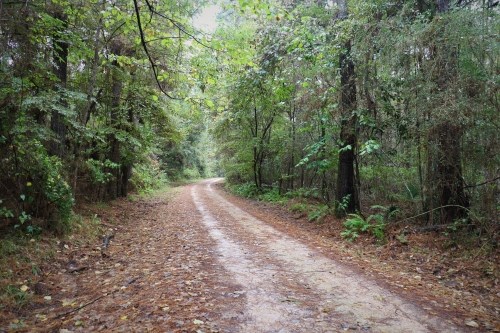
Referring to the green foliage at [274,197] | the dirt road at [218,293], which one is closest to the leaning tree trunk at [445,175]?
the dirt road at [218,293]

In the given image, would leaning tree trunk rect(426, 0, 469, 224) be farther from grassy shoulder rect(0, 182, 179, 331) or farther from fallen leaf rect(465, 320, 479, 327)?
grassy shoulder rect(0, 182, 179, 331)

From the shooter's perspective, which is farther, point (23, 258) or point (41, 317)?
point (23, 258)

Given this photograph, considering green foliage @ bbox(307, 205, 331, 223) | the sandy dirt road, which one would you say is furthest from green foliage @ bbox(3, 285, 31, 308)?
green foliage @ bbox(307, 205, 331, 223)

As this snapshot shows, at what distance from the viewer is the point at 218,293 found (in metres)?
4.93

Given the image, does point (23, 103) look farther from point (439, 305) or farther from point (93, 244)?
point (439, 305)

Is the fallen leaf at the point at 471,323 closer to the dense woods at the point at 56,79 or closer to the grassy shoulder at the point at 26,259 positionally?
the dense woods at the point at 56,79

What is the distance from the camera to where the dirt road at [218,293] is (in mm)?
4039

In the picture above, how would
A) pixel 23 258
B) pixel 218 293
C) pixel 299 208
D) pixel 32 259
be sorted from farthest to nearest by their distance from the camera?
pixel 299 208 < pixel 32 259 < pixel 23 258 < pixel 218 293

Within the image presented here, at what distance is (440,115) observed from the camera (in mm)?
6625

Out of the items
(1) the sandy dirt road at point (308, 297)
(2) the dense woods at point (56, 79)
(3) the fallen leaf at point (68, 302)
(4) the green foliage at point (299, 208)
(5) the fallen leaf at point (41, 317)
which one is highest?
(2) the dense woods at point (56, 79)

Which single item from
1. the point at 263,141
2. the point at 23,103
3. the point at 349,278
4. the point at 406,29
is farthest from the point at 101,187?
the point at 406,29

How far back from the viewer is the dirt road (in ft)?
13.3

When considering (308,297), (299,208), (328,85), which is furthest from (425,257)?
(299,208)

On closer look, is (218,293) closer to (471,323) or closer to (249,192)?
(471,323)
